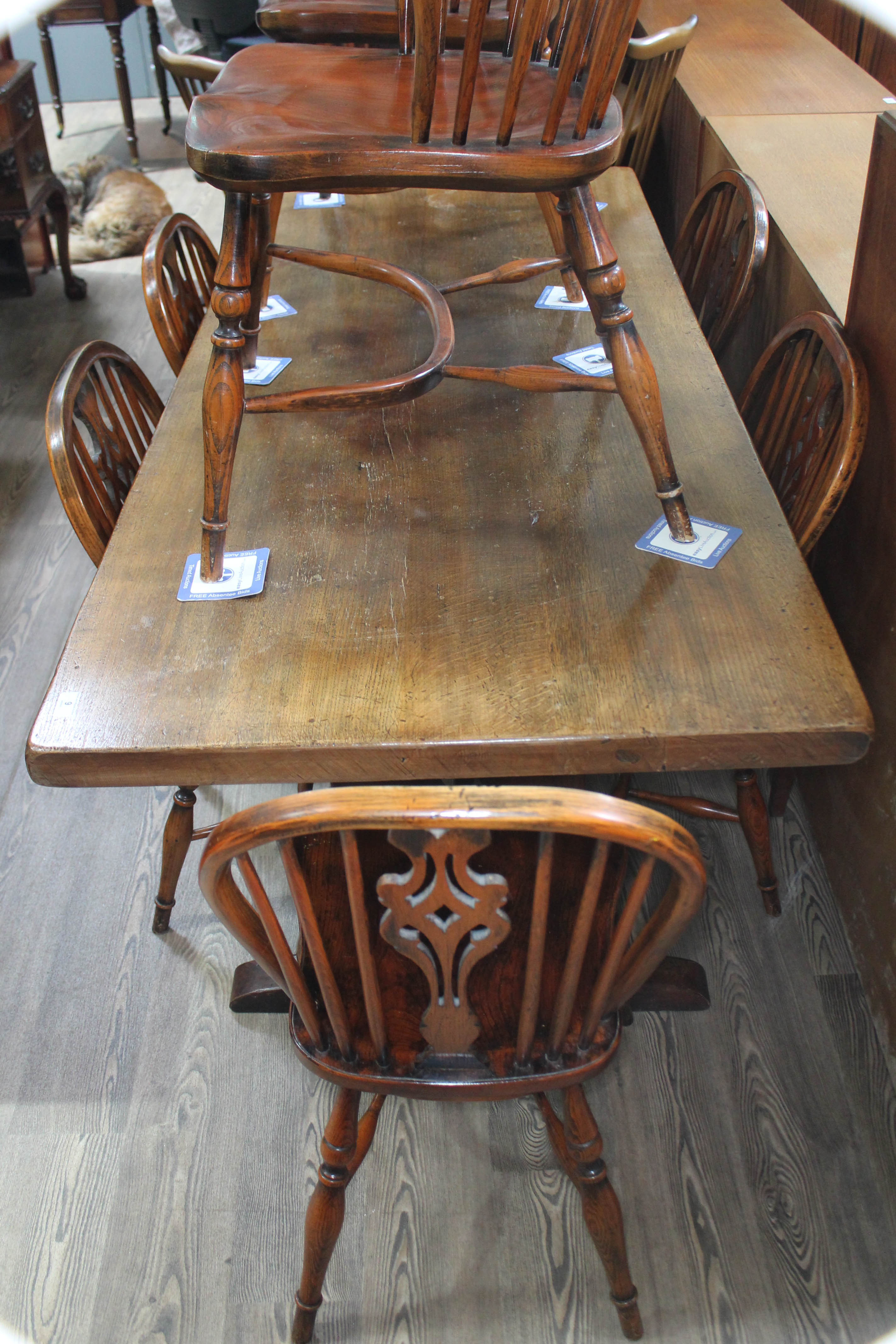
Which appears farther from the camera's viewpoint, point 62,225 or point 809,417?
point 62,225

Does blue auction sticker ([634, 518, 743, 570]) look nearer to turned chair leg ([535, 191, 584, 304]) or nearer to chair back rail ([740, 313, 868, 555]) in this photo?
chair back rail ([740, 313, 868, 555])

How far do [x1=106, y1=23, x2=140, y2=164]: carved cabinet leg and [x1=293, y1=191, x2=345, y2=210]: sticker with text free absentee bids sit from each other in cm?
297

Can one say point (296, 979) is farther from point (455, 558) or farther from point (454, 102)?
point (454, 102)

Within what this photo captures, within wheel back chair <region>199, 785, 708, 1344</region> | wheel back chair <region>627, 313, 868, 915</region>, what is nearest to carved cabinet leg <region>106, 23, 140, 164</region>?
wheel back chair <region>627, 313, 868, 915</region>

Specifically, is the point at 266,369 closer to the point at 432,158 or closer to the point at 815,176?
the point at 432,158

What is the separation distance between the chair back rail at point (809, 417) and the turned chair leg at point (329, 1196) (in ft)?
2.77

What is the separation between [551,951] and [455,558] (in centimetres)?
46

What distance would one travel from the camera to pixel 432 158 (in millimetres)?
1063

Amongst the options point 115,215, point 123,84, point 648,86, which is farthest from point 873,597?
point 123,84

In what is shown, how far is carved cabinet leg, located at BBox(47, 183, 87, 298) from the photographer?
342 centimetres

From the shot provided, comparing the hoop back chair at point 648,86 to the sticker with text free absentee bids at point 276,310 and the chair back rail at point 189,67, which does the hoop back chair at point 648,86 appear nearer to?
the chair back rail at point 189,67

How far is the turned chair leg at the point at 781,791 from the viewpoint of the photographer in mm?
1673

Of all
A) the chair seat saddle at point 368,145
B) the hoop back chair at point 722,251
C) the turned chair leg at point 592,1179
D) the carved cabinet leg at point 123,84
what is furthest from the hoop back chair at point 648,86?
the carved cabinet leg at point 123,84

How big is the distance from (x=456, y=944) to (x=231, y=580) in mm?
532
